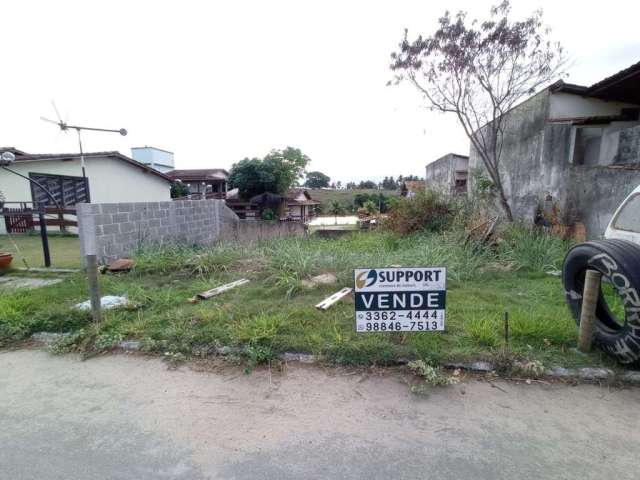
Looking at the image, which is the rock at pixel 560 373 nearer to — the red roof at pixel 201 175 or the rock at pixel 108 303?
the rock at pixel 108 303

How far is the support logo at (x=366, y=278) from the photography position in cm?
277

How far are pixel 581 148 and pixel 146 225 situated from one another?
10.3 metres

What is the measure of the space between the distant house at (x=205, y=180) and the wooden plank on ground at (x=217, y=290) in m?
22.3

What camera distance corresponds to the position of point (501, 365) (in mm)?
2689

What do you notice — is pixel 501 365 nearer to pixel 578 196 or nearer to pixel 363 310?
pixel 363 310

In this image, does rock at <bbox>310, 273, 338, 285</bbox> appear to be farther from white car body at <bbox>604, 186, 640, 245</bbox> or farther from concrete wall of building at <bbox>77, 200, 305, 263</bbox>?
white car body at <bbox>604, 186, 640, 245</bbox>

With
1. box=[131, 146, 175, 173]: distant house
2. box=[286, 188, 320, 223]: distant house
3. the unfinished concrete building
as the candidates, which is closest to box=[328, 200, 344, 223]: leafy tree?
box=[286, 188, 320, 223]: distant house

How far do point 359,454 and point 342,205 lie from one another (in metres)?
39.4

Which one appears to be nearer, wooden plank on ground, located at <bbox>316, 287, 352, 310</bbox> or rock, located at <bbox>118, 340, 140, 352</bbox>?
rock, located at <bbox>118, 340, 140, 352</bbox>

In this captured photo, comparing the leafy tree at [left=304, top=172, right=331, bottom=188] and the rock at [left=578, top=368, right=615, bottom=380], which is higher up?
the leafy tree at [left=304, top=172, right=331, bottom=188]

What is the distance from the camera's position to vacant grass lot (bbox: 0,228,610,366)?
117 inches

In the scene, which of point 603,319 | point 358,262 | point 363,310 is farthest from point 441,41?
point 363,310

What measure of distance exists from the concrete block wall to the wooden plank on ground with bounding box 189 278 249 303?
55.7 inches

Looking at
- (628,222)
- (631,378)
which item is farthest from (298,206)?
(631,378)
